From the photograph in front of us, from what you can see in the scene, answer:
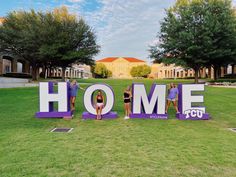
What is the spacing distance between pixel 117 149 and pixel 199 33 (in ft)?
103

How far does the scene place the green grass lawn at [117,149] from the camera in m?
4.90

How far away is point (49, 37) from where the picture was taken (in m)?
37.2

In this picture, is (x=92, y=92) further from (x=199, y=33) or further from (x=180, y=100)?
(x=199, y=33)

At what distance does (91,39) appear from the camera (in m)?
41.1

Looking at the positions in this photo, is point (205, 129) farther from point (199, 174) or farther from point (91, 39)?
point (91, 39)

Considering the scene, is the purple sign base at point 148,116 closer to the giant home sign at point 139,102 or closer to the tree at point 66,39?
Result: the giant home sign at point 139,102

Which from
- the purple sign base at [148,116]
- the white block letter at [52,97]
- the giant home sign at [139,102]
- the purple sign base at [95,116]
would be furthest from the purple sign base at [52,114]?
the purple sign base at [148,116]

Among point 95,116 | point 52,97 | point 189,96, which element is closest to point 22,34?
point 52,97

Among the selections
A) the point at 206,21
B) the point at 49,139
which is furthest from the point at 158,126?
the point at 206,21

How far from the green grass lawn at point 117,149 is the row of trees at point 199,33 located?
26.0 metres

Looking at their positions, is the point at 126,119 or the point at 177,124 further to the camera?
the point at 126,119

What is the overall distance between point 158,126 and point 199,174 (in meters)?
4.44

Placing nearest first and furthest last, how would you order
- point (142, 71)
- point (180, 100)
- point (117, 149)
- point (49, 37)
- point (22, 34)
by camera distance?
point (117, 149) → point (180, 100) → point (49, 37) → point (22, 34) → point (142, 71)

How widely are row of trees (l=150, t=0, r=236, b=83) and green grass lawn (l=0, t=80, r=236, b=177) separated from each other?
85.3ft
